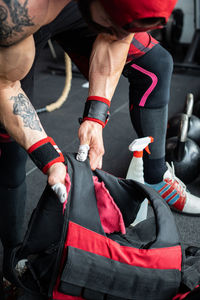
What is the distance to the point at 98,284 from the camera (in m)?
0.73

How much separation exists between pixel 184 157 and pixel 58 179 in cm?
86

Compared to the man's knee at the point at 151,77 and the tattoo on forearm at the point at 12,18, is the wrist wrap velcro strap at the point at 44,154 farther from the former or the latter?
the man's knee at the point at 151,77

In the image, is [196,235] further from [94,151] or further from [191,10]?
[191,10]

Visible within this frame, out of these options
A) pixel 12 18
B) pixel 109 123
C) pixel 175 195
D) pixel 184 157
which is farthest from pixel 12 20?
pixel 109 123

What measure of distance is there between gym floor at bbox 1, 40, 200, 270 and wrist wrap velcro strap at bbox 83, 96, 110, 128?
56 centimetres

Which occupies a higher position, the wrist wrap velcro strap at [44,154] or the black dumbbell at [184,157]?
the wrist wrap velcro strap at [44,154]

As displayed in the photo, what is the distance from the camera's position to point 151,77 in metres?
1.10

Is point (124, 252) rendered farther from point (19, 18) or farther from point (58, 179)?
point (19, 18)

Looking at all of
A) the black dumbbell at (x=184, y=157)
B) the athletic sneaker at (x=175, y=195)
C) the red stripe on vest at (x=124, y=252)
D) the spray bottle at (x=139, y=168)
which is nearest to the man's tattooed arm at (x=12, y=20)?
the red stripe on vest at (x=124, y=252)

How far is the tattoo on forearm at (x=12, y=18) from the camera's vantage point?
714 millimetres

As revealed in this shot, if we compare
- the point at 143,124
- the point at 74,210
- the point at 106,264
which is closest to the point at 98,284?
the point at 106,264

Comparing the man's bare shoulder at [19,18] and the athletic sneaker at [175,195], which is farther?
the athletic sneaker at [175,195]

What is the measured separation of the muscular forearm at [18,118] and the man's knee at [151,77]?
0.39 meters

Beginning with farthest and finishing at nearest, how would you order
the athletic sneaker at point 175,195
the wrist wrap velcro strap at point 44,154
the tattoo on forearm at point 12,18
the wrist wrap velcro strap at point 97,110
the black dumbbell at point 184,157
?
the black dumbbell at point 184,157, the athletic sneaker at point 175,195, the wrist wrap velcro strap at point 97,110, the wrist wrap velcro strap at point 44,154, the tattoo on forearm at point 12,18
